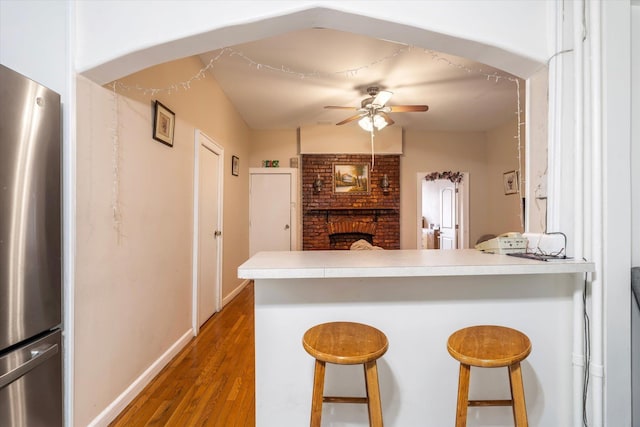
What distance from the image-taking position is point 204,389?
2.00 meters

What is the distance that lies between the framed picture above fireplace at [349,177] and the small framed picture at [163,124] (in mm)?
3078

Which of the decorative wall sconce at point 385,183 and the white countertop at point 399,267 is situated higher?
the decorative wall sconce at point 385,183

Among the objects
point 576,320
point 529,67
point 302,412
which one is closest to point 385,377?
point 302,412

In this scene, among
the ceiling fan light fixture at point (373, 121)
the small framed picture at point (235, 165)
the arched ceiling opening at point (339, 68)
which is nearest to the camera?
the arched ceiling opening at point (339, 68)

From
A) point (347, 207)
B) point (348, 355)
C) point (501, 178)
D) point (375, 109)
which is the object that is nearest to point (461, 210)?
point (501, 178)

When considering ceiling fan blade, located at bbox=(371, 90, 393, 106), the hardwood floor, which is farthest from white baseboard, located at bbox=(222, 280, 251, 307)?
ceiling fan blade, located at bbox=(371, 90, 393, 106)

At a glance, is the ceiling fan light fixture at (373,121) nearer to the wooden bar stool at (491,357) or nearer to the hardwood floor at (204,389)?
the hardwood floor at (204,389)

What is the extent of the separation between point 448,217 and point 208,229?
436 cm

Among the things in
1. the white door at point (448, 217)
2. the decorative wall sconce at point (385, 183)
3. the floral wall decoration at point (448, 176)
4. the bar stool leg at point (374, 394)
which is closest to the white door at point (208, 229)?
the bar stool leg at point (374, 394)

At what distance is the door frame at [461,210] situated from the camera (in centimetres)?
534

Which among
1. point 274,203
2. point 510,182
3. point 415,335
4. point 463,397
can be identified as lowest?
point 463,397

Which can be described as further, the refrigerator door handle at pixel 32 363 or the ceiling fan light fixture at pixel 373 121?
the ceiling fan light fixture at pixel 373 121

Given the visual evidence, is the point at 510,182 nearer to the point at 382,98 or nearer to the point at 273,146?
the point at 382,98

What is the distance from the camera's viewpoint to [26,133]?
1208 millimetres
